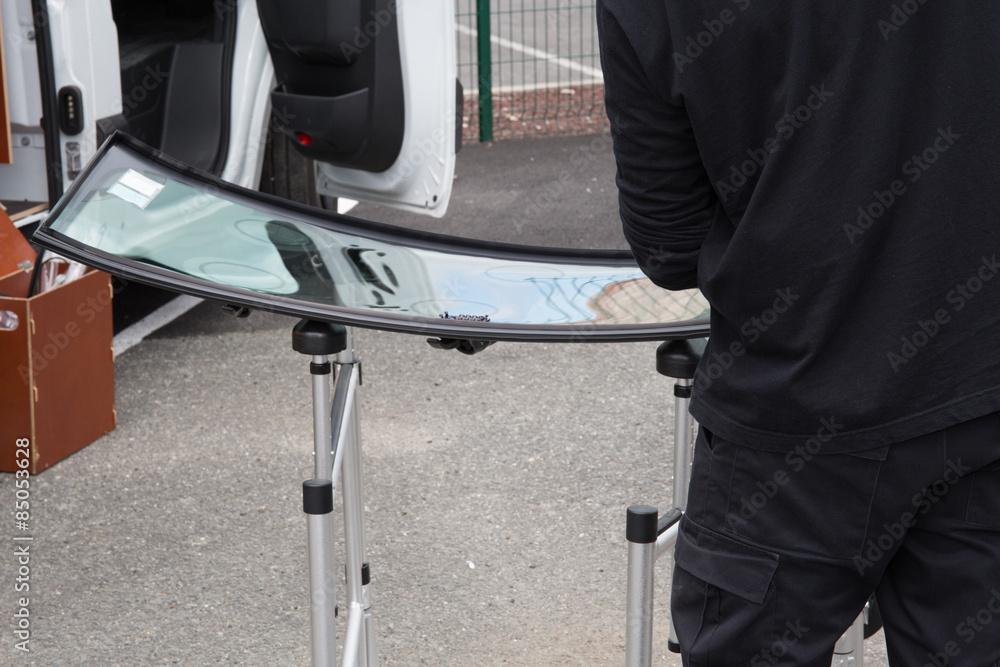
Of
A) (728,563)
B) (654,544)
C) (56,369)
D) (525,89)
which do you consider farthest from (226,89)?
(525,89)

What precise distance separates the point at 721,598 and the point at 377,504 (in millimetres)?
2006

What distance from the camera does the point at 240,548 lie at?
317 centimetres

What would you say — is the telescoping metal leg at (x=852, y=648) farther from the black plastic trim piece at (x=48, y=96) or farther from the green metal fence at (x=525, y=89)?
the green metal fence at (x=525, y=89)

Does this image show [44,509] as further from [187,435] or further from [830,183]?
[830,183]

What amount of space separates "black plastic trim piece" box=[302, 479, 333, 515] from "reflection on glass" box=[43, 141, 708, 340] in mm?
307

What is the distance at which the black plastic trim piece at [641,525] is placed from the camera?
1.93m

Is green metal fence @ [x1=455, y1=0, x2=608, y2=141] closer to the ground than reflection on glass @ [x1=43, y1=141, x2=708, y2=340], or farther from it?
closer to the ground

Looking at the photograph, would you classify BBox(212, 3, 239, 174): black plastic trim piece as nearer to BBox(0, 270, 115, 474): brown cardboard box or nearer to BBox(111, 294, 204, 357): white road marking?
BBox(111, 294, 204, 357): white road marking

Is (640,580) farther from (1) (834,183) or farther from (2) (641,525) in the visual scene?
(1) (834,183)

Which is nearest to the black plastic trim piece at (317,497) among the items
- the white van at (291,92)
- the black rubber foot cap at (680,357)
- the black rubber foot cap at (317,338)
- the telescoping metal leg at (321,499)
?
the telescoping metal leg at (321,499)

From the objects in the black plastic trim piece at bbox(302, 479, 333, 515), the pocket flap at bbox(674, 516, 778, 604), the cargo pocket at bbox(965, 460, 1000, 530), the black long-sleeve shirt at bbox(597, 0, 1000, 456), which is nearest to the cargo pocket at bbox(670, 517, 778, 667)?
the pocket flap at bbox(674, 516, 778, 604)

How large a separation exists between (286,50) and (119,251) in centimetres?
230

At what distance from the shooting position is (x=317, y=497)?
195 centimetres

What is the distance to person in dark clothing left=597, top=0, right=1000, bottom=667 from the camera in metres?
1.32
